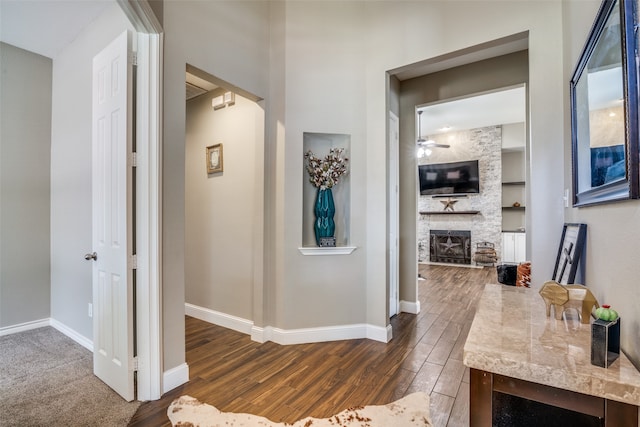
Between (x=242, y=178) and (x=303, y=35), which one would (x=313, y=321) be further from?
(x=303, y=35)

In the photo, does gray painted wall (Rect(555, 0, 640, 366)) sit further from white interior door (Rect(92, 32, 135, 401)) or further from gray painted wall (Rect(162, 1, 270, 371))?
white interior door (Rect(92, 32, 135, 401))

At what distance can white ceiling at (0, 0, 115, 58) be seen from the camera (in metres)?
2.63

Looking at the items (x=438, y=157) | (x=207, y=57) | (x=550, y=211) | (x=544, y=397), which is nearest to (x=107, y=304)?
(x=207, y=57)

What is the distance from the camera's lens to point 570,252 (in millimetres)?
1680

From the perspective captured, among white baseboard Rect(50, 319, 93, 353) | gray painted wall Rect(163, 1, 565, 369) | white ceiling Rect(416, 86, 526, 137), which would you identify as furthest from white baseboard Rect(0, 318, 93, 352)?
white ceiling Rect(416, 86, 526, 137)

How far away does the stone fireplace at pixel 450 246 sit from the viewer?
7590 mm

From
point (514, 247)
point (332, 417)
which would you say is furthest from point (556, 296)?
point (514, 247)

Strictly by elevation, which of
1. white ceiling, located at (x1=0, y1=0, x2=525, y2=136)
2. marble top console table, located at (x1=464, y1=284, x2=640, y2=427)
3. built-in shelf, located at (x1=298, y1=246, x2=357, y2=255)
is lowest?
marble top console table, located at (x1=464, y1=284, x2=640, y2=427)

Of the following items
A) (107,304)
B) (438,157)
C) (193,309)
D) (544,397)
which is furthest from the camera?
(438,157)

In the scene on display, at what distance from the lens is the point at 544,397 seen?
35.1 inches

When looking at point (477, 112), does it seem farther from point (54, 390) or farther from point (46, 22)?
point (54, 390)

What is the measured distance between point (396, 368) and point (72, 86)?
4251mm

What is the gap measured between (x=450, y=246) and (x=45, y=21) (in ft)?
27.5

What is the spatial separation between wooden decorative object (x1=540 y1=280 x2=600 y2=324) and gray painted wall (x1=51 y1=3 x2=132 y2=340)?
11.5ft
